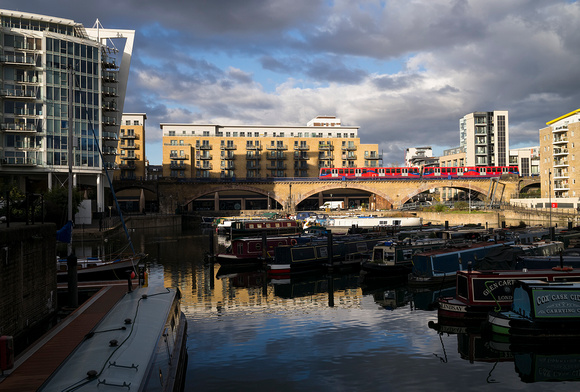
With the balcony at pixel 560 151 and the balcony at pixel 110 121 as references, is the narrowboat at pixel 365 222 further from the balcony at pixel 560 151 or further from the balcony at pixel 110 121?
the balcony at pixel 110 121

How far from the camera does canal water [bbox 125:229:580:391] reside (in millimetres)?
14569

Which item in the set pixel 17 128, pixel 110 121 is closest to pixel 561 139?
pixel 110 121

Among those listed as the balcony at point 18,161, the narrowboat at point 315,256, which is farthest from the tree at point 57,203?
the narrowboat at point 315,256

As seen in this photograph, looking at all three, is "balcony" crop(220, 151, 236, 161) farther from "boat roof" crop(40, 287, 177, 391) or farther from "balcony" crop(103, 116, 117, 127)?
"boat roof" crop(40, 287, 177, 391)

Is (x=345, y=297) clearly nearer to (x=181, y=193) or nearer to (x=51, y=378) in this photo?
(x=51, y=378)

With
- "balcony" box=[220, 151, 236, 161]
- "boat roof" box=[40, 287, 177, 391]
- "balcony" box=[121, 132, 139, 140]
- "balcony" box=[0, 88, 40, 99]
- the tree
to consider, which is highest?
"balcony" box=[121, 132, 139, 140]

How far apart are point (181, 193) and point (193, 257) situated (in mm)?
54378

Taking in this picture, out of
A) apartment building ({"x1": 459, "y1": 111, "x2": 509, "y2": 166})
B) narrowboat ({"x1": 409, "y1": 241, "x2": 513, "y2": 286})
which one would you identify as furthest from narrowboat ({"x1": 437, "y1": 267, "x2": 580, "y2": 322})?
apartment building ({"x1": 459, "y1": 111, "x2": 509, "y2": 166})

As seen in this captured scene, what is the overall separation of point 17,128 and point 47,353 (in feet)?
180

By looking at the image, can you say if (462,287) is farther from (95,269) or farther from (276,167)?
(276,167)

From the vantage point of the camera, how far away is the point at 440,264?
1120 inches

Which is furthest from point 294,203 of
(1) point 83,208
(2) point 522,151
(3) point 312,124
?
(2) point 522,151

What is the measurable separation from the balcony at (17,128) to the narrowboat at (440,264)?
50353 mm

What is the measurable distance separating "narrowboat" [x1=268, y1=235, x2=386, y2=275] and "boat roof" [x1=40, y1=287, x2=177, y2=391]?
2026cm
